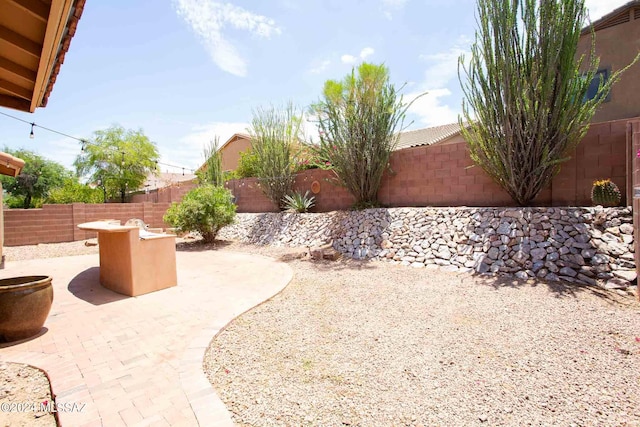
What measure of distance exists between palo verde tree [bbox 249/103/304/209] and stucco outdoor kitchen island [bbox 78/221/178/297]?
23.7 feet

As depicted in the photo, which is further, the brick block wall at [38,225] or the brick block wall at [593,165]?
the brick block wall at [38,225]

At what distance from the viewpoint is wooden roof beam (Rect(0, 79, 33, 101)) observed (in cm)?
362

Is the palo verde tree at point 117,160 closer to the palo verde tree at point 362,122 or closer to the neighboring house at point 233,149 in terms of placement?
the neighboring house at point 233,149

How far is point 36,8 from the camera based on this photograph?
2430 millimetres

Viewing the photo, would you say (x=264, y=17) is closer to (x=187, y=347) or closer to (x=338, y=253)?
(x=338, y=253)

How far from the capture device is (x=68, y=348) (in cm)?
295

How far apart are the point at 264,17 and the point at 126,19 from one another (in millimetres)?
3371

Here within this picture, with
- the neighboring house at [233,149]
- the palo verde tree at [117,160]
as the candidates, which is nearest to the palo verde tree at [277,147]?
the neighboring house at [233,149]

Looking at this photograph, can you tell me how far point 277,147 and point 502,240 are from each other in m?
8.87

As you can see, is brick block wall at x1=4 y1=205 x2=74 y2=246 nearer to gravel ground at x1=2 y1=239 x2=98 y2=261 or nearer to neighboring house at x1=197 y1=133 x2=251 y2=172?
gravel ground at x1=2 y1=239 x2=98 y2=261

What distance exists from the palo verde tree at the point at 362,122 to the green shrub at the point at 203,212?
423 cm

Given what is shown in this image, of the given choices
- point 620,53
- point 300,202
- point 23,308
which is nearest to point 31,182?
point 300,202

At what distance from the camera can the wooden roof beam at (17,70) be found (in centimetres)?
318

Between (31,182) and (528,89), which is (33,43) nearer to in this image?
(528,89)
